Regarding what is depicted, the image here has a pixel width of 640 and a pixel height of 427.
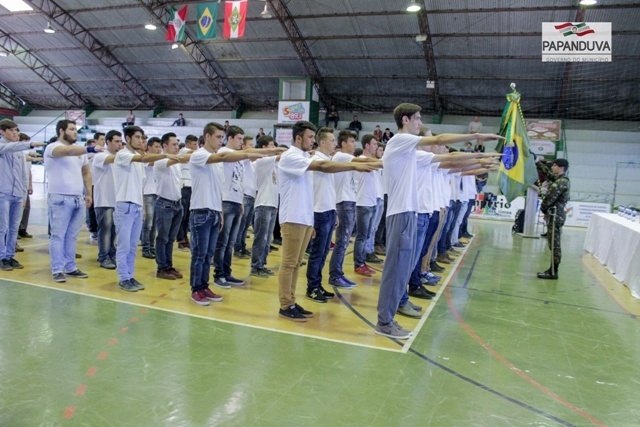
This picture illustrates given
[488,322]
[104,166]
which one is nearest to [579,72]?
[488,322]

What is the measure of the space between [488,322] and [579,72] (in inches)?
651

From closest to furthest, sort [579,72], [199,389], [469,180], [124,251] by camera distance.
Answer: [199,389] < [124,251] < [469,180] < [579,72]

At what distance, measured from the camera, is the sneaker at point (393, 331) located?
163 inches

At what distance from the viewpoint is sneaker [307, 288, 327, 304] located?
17.0 ft

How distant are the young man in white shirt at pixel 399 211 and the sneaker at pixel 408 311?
0.64 meters

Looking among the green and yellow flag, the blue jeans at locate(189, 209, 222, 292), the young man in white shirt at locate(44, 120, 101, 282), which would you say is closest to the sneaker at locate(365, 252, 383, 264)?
the blue jeans at locate(189, 209, 222, 292)

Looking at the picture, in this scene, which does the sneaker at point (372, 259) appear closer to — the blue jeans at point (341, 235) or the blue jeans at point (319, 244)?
the blue jeans at point (341, 235)

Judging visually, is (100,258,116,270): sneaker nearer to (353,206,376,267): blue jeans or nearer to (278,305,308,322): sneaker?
(278,305,308,322): sneaker

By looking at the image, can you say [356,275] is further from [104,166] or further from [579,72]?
[579,72]

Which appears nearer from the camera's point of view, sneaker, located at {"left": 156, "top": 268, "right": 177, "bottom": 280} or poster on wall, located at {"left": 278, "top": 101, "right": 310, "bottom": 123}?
sneaker, located at {"left": 156, "top": 268, "right": 177, "bottom": 280}

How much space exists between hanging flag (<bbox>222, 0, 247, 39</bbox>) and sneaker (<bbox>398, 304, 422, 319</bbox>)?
1163 cm

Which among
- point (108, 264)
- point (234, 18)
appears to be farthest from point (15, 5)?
point (108, 264)

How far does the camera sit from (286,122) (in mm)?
22234

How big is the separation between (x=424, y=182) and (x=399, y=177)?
122 centimetres
